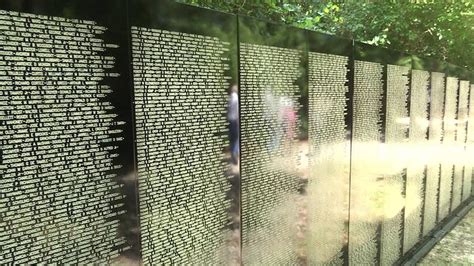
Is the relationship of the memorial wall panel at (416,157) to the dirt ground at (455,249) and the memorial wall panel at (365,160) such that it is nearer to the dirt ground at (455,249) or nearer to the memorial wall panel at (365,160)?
the dirt ground at (455,249)

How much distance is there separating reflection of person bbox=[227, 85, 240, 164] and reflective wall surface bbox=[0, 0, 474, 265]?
0.03 feet

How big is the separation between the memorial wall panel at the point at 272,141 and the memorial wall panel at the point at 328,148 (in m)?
0.18

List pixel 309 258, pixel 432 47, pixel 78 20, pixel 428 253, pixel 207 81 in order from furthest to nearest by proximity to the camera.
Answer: pixel 432 47
pixel 428 253
pixel 309 258
pixel 207 81
pixel 78 20

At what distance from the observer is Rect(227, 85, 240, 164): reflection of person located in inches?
117

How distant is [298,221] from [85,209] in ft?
7.47

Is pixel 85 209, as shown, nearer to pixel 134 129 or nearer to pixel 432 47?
pixel 134 129

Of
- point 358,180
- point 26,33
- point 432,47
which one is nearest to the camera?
point 26,33

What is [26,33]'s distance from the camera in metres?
1.81

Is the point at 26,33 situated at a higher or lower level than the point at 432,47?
lower

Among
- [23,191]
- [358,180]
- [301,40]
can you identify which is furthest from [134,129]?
[358,180]

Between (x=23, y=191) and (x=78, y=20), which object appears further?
(x=78, y=20)

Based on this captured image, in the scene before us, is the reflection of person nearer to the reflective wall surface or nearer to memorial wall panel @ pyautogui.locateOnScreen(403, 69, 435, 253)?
the reflective wall surface

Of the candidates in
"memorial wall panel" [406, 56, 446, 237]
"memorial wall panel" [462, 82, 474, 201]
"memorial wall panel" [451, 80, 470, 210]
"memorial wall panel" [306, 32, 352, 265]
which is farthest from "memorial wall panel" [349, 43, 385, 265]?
"memorial wall panel" [462, 82, 474, 201]

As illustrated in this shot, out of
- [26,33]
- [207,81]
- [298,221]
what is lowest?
[298,221]
